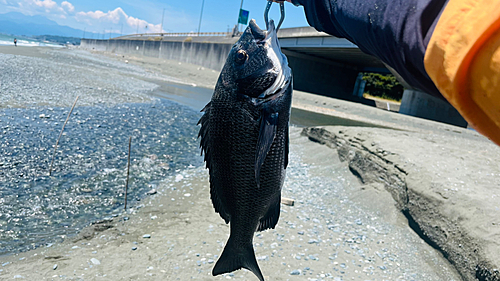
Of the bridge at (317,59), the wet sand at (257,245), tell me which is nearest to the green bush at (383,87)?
the bridge at (317,59)

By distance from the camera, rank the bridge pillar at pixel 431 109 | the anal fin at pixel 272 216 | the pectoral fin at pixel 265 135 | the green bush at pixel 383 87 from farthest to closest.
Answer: the green bush at pixel 383 87, the bridge pillar at pixel 431 109, the anal fin at pixel 272 216, the pectoral fin at pixel 265 135

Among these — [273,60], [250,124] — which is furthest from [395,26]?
[250,124]

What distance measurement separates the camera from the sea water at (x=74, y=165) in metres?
4.95

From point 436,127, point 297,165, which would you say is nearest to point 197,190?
point 297,165

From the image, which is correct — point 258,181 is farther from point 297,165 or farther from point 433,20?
point 297,165

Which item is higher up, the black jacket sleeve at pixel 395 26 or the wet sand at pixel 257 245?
the black jacket sleeve at pixel 395 26

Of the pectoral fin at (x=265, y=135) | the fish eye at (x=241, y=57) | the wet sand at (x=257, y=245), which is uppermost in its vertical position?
the fish eye at (x=241, y=57)

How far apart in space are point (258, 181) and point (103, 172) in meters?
6.08

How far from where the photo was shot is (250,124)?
1850 mm

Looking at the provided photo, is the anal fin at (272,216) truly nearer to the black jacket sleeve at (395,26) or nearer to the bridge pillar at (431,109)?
the black jacket sleeve at (395,26)

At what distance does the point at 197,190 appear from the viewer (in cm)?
682

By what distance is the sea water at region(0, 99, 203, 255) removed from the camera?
16.2ft

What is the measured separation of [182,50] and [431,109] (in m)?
40.6

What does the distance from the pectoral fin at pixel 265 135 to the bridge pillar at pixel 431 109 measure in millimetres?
31160
